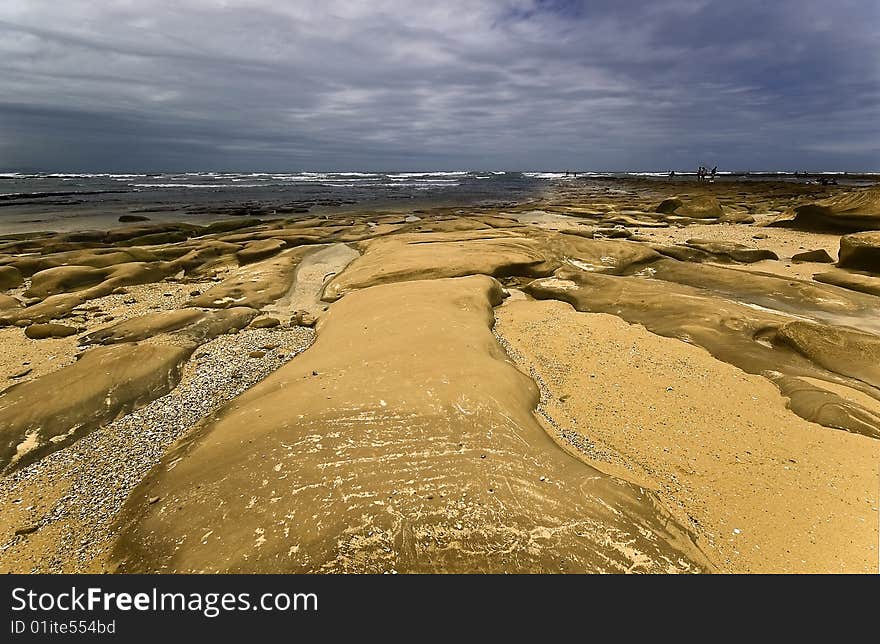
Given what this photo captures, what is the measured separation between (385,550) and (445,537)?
18.0 inches

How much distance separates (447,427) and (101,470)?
3.93m

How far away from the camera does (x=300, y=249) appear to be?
17109 mm

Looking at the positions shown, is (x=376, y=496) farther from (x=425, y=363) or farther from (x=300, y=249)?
(x=300, y=249)

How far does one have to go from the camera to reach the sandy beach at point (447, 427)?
128 inches

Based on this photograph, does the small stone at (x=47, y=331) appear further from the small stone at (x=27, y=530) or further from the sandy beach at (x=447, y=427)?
the small stone at (x=27, y=530)

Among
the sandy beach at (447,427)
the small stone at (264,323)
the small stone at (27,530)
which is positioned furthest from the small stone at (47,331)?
the small stone at (27,530)

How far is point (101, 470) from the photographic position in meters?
4.58

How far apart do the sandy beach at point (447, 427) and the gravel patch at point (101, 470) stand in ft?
0.10

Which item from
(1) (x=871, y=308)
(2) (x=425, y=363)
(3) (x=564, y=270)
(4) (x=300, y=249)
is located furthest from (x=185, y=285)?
(1) (x=871, y=308)

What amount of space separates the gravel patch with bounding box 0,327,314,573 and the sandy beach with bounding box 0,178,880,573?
31mm

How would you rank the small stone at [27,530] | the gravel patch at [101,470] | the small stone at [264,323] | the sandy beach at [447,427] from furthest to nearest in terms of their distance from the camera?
the small stone at [264,323] → the small stone at [27,530] → the gravel patch at [101,470] → the sandy beach at [447,427]

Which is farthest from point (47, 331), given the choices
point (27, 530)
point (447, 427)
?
point (447, 427)

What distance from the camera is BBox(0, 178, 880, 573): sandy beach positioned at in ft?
10.7

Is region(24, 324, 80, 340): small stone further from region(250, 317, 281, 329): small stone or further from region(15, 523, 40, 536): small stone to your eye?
region(15, 523, 40, 536): small stone
